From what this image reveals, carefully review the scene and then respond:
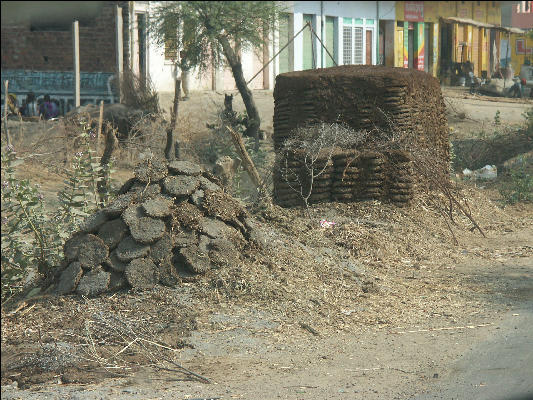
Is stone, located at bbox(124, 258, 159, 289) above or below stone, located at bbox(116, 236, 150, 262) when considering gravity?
below

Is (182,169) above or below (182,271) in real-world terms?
above

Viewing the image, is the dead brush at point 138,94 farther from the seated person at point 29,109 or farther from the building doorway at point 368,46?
the building doorway at point 368,46

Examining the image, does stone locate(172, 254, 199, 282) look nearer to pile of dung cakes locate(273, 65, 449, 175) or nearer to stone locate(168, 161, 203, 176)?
stone locate(168, 161, 203, 176)

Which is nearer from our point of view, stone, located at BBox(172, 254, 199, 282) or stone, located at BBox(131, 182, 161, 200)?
stone, located at BBox(172, 254, 199, 282)

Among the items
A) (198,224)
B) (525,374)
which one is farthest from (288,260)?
(525,374)

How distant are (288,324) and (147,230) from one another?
134 cm

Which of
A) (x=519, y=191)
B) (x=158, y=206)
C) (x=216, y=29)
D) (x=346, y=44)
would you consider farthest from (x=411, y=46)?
(x=158, y=206)

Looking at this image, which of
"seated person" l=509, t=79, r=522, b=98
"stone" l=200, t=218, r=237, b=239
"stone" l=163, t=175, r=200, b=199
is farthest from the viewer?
"seated person" l=509, t=79, r=522, b=98

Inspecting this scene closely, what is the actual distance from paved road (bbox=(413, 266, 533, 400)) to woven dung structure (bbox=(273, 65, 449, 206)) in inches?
138

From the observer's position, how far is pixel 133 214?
6.11m

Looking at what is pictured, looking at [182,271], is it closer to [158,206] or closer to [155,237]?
[155,237]

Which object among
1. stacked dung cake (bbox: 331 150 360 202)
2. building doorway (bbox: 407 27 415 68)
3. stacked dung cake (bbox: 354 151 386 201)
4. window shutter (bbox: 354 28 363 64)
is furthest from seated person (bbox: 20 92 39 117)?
building doorway (bbox: 407 27 415 68)

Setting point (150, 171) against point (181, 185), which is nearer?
point (181, 185)

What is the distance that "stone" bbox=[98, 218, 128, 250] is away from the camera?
19.7ft
